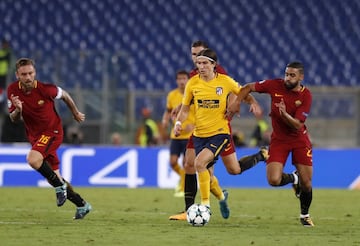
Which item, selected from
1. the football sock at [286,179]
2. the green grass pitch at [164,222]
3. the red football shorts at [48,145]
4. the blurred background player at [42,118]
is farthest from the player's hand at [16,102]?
the football sock at [286,179]

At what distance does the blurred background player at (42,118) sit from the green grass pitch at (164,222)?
36cm

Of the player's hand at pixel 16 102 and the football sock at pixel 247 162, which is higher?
the player's hand at pixel 16 102

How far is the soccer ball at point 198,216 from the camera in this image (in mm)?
9531

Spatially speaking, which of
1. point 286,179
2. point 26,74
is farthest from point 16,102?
point 286,179

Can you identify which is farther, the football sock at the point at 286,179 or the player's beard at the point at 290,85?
the football sock at the point at 286,179

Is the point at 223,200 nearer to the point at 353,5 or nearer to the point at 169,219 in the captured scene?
the point at 169,219

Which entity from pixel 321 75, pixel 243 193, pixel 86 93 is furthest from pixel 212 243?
pixel 321 75

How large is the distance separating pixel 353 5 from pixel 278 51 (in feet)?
7.50

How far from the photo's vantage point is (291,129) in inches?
392

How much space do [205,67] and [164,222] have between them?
5.82 feet

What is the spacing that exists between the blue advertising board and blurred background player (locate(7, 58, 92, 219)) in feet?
24.8

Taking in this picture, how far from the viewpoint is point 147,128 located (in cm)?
2030

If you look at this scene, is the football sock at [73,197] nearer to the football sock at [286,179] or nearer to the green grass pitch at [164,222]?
the green grass pitch at [164,222]

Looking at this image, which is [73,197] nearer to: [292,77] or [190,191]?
[190,191]
